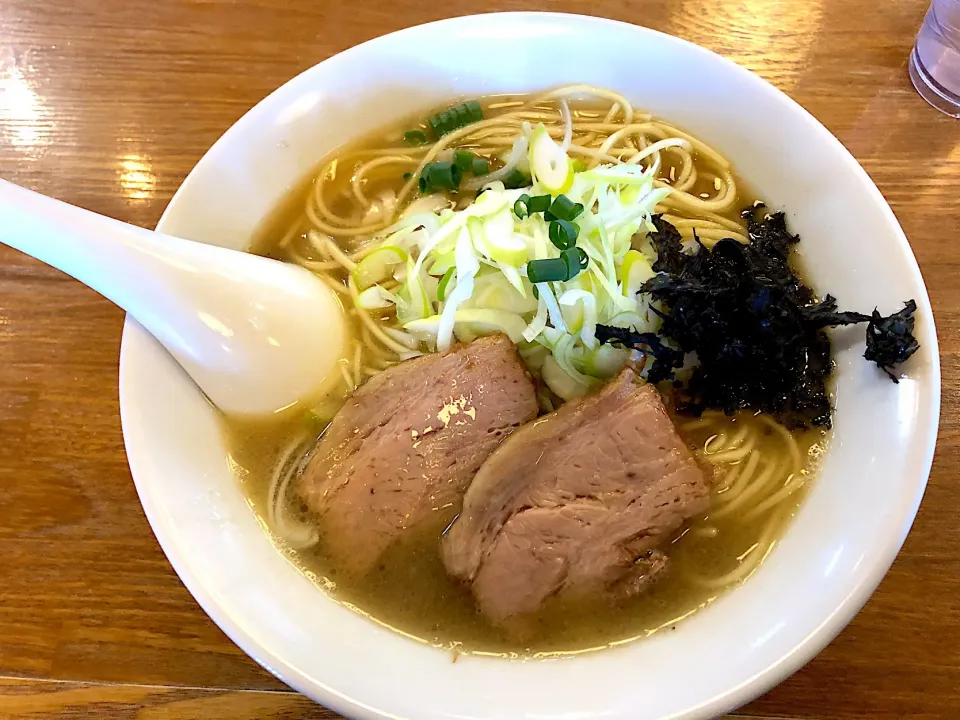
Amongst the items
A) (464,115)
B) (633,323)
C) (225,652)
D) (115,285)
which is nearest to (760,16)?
(464,115)

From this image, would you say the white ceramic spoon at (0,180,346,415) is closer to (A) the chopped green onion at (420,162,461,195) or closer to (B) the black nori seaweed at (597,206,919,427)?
(A) the chopped green onion at (420,162,461,195)

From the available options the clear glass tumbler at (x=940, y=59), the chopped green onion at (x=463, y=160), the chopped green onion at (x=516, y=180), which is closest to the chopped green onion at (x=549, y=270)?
the chopped green onion at (x=516, y=180)

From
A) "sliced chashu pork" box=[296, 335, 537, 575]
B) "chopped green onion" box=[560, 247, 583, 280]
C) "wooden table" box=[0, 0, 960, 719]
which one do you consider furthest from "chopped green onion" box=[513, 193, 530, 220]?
"wooden table" box=[0, 0, 960, 719]

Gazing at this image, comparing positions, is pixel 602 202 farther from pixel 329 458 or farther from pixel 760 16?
pixel 760 16

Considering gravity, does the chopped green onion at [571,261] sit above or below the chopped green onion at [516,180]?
above

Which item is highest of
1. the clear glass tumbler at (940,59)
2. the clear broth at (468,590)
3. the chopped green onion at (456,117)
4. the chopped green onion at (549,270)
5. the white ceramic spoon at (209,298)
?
the clear glass tumbler at (940,59)

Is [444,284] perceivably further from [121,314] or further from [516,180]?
[121,314]

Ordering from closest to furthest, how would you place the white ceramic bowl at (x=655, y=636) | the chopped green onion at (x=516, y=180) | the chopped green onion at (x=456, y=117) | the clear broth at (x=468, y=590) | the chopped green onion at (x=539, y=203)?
1. the white ceramic bowl at (x=655, y=636)
2. the clear broth at (x=468, y=590)
3. the chopped green onion at (x=539, y=203)
4. the chopped green onion at (x=516, y=180)
5. the chopped green onion at (x=456, y=117)

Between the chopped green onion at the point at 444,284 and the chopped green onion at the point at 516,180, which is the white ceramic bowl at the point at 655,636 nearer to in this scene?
the chopped green onion at the point at 516,180
